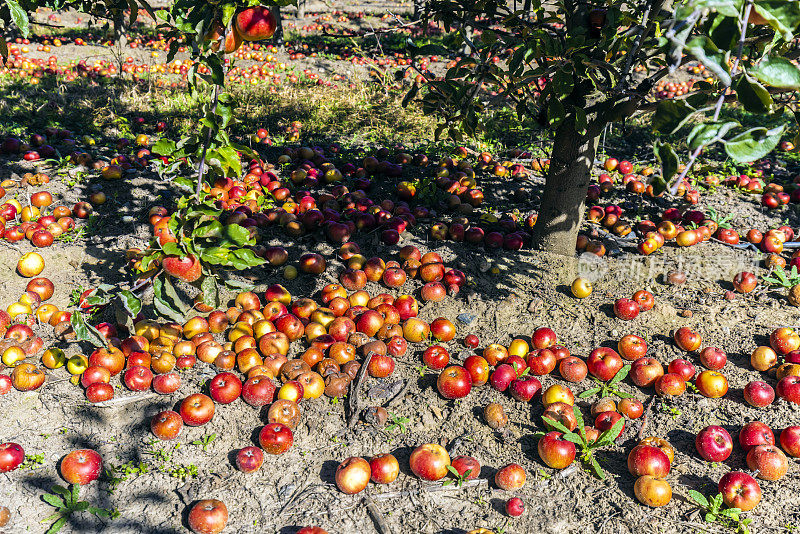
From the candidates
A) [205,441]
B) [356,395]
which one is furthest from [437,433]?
[205,441]

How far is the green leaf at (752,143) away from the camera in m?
1.66

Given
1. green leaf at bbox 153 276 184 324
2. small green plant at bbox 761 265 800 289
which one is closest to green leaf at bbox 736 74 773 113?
green leaf at bbox 153 276 184 324

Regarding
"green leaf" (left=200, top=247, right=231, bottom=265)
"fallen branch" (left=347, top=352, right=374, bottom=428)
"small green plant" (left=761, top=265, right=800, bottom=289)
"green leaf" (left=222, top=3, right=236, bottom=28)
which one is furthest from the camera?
"small green plant" (left=761, top=265, right=800, bottom=289)

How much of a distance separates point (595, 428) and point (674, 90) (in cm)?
1001

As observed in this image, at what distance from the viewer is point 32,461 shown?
120 inches

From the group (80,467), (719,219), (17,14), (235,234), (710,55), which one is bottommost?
(80,467)

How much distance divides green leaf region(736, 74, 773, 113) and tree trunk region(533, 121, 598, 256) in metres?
2.55

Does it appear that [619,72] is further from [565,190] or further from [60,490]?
[60,490]

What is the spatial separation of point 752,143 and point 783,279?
388cm

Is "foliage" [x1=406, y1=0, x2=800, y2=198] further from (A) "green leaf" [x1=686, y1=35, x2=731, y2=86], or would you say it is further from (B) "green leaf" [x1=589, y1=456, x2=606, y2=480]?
(B) "green leaf" [x1=589, y1=456, x2=606, y2=480]

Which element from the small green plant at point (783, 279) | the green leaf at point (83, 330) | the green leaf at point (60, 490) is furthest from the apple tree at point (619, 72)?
the green leaf at point (60, 490)

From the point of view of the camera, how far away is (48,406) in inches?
134

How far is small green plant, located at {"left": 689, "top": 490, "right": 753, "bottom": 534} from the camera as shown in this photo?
2.87 metres

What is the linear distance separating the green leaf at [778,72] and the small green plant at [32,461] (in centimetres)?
371
